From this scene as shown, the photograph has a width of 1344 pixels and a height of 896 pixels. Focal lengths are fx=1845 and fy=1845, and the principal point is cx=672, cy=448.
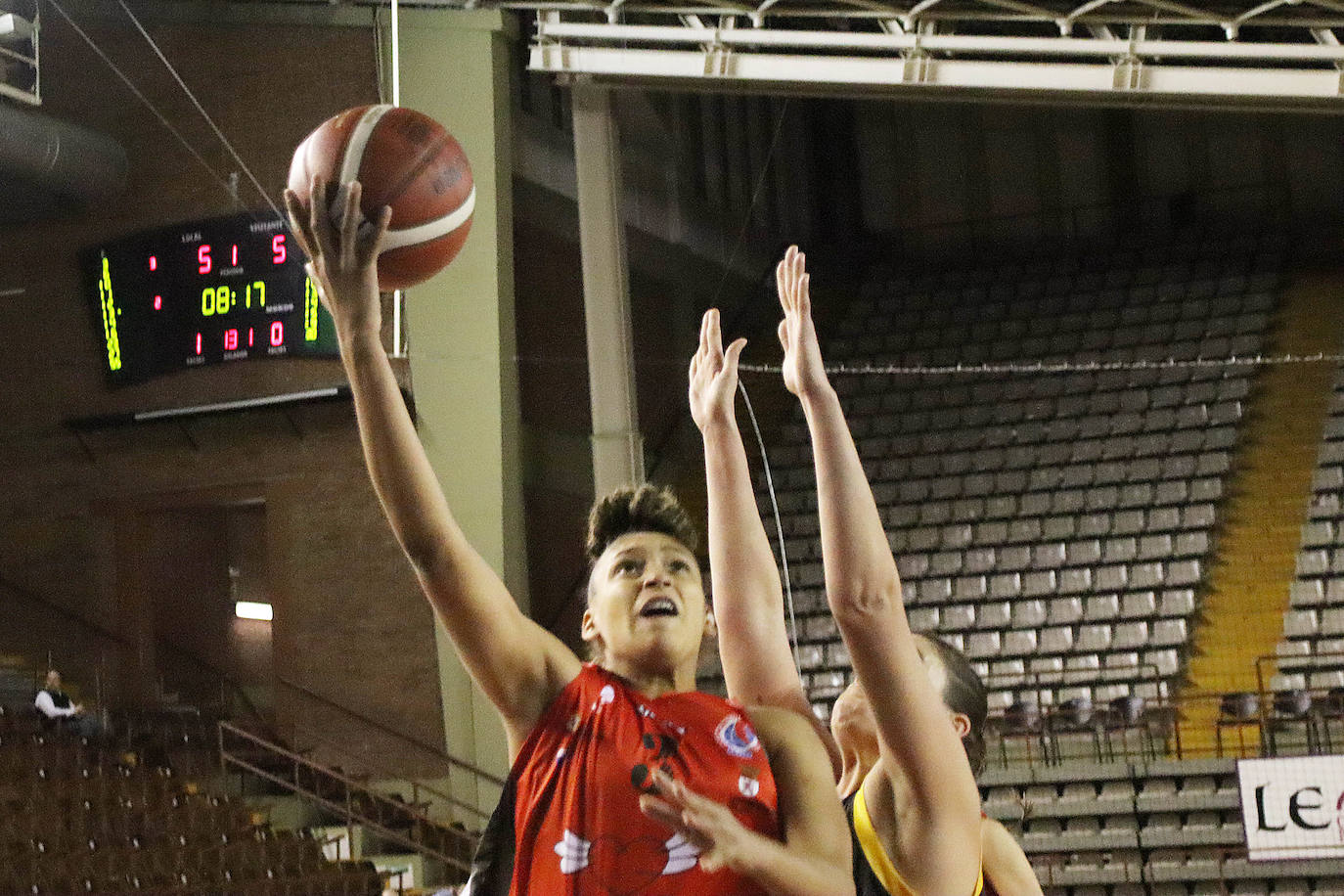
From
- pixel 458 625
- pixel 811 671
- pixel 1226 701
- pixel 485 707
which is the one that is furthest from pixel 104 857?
pixel 458 625

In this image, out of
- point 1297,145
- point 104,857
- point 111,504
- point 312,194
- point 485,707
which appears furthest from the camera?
point 1297,145

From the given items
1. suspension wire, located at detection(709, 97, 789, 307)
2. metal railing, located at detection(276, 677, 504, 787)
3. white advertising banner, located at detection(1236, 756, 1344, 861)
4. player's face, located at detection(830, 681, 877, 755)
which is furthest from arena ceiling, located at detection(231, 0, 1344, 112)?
Answer: player's face, located at detection(830, 681, 877, 755)

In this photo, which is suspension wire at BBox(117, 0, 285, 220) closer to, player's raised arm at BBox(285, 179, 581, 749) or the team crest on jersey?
player's raised arm at BBox(285, 179, 581, 749)

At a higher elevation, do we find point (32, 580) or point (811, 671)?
point (32, 580)

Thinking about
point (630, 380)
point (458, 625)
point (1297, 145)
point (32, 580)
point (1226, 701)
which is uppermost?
point (1297, 145)

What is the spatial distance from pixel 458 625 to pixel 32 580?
1320 cm

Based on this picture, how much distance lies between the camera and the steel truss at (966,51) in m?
12.2

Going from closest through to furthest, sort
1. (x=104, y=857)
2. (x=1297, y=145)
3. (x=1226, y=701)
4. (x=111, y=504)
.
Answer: (x=104, y=857), (x=1226, y=701), (x=111, y=504), (x=1297, y=145)

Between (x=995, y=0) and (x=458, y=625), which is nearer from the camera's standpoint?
(x=458, y=625)

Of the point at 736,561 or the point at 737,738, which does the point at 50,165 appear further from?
the point at 737,738

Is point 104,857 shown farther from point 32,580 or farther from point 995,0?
point 995,0

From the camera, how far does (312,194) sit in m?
2.39

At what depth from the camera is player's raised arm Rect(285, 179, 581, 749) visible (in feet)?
7.76

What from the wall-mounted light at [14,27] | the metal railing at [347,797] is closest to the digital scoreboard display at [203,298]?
the wall-mounted light at [14,27]
